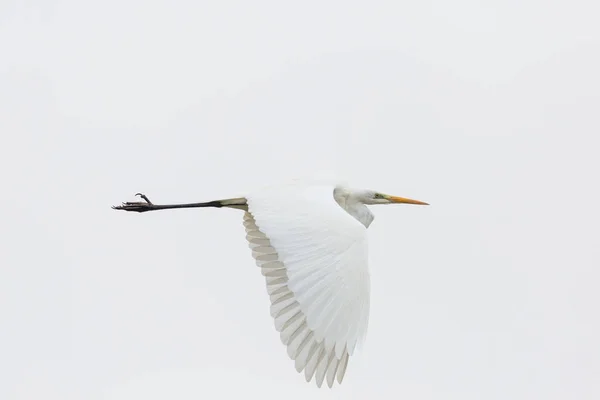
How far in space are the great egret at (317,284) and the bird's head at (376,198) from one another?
2.23 metres

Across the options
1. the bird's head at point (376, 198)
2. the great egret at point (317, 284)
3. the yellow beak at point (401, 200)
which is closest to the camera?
the great egret at point (317, 284)

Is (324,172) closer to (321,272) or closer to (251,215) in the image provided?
(251,215)

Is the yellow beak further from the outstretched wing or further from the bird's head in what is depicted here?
the outstretched wing

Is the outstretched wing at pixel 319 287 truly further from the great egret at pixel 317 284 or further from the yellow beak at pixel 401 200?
the yellow beak at pixel 401 200

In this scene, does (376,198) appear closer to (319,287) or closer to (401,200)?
(401,200)

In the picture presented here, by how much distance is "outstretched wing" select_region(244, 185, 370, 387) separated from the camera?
889 cm

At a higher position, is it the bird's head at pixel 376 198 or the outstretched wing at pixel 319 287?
the outstretched wing at pixel 319 287

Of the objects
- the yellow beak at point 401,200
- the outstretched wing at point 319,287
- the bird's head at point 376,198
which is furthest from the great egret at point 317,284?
the yellow beak at point 401,200

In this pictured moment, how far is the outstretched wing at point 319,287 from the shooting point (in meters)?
8.89

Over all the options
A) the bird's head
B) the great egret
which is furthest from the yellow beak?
the great egret

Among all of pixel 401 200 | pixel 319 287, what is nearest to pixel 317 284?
pixel 319 287

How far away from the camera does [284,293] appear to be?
9.32m

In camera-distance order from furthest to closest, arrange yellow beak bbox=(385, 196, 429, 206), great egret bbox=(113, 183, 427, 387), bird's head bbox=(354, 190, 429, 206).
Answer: yellow beak bbox=(385, 196, 429, 206), bird's head bbox=(354, 190, 429, 206), great egret bbox=(113, 183, 427, 387)

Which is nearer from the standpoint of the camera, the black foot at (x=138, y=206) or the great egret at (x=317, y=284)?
the great egret at (x=317, y=284)
